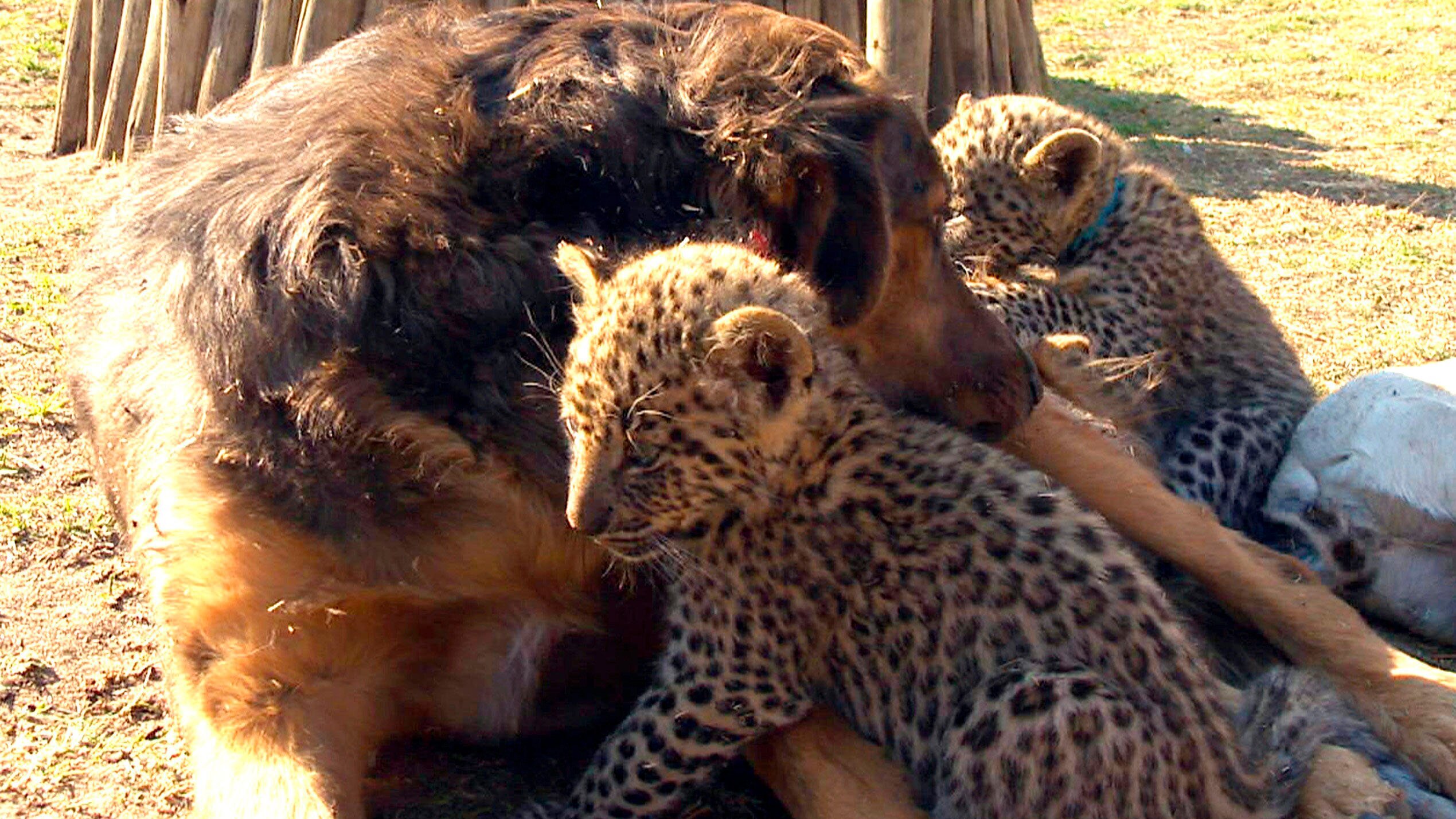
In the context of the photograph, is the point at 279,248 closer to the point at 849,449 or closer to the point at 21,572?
the point at 849,449

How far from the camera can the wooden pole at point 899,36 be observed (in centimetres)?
839

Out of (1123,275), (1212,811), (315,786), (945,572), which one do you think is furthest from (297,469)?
(1123,275)

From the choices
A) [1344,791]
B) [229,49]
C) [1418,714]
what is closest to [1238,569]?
[1418,714]

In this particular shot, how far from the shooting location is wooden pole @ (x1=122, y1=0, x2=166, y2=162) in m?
8.82

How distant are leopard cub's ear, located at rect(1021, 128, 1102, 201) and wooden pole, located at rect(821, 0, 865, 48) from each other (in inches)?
102

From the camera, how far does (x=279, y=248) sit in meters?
3.91

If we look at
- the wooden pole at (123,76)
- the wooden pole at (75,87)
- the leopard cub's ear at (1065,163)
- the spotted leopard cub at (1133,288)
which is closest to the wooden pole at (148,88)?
the wooden pole at (123,76)

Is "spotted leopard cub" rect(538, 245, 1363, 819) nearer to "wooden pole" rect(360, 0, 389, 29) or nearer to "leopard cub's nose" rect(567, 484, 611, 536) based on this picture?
"leopard cub's nose" rect(567, 484, 611, 536)

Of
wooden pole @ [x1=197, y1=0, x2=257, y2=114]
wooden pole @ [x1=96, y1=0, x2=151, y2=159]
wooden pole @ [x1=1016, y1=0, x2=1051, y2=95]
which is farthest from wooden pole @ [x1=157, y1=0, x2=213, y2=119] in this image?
wooden pole @ [x1=1016, y1=0, x2=1051, y2=95]

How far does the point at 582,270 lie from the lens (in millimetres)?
3674

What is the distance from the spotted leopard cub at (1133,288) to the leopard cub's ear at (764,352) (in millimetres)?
2450

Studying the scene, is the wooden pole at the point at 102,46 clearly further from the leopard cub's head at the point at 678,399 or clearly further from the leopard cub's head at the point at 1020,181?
the leopard cub's head at the point at 678,399

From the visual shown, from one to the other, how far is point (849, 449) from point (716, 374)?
46 centimetres

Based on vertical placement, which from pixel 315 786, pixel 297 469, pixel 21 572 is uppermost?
→ pixel 297 469
